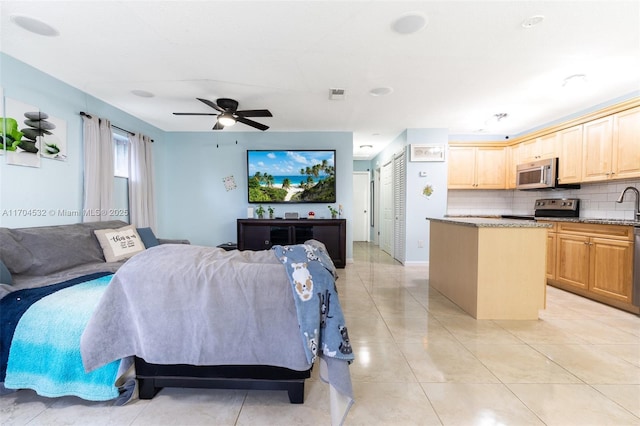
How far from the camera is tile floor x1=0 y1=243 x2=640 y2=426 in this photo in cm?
146

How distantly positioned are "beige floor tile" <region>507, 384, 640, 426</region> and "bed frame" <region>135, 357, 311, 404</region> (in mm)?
1301

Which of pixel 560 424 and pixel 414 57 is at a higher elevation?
pixel 414 57

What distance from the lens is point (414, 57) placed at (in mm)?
2594

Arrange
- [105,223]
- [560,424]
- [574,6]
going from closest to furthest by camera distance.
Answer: [560,424] < [574,6] < [105,223]

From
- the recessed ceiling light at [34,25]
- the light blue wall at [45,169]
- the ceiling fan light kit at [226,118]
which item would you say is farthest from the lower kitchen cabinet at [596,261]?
the light blue wall at [45,169]

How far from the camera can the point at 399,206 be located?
5.53m

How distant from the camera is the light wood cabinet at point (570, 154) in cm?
383

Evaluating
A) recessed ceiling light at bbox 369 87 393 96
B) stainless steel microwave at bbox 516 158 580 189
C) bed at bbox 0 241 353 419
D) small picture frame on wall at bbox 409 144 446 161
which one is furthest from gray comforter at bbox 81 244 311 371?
stainless steel microwave at bbox 516 158 580 189

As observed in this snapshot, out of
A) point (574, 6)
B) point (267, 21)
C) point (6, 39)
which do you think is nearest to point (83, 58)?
point (6, 39)

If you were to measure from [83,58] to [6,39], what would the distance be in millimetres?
501

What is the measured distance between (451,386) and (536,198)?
15.6ft

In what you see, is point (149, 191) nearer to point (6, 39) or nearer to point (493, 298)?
point (6, 39)

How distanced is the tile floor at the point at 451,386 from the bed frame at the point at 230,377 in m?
0.12

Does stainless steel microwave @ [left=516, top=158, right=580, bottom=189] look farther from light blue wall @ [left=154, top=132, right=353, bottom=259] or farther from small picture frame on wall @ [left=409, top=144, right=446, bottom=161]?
light blue wall @ [left=154, top=132, right=353, bottom=259]
